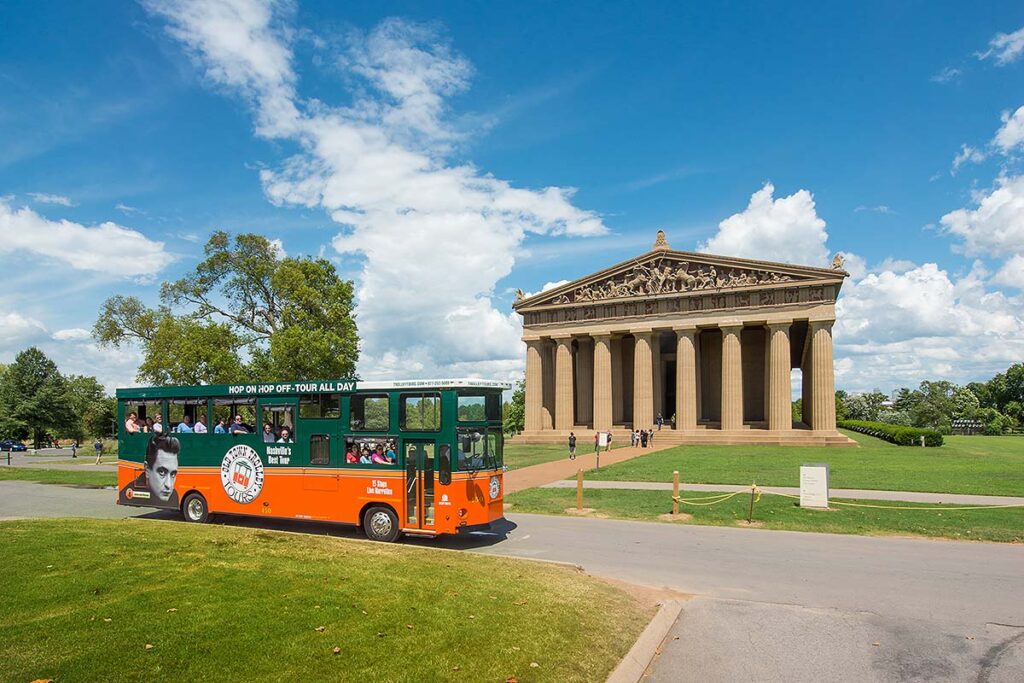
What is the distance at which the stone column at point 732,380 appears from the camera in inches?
2117

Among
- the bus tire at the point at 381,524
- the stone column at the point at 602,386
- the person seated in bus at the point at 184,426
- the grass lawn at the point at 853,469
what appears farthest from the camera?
the stone column at the point at 602,386

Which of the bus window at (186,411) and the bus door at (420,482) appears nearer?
the bus door at (420,482)

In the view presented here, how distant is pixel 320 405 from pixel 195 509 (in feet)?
16.4

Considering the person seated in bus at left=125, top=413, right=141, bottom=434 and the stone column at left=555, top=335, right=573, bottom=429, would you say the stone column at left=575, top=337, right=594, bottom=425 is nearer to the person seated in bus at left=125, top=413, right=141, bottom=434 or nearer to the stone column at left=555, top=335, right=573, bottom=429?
the stone column at left=555, top=335, right=573, bottom=429

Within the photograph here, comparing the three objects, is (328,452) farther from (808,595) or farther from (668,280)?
(668,280)

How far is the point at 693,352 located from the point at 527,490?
35.6 metres

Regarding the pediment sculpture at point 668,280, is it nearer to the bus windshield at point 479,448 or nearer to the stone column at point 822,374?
the stone column at point 822,374

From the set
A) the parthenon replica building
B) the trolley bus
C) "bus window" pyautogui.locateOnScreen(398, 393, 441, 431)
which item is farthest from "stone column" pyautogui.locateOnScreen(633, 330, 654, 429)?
"bus window" pyautogui.locateOnScreen(398, 393, 441, 431)

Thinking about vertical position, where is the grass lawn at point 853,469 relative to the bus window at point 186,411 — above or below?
below

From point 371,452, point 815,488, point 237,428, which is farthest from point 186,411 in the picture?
point 815,488

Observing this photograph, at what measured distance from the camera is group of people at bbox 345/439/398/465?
45.6 feet

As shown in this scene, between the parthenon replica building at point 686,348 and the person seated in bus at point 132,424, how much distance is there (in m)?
43.4

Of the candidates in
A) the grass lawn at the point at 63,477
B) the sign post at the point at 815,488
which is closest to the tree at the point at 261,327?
the grass lawn at the point at 63,477

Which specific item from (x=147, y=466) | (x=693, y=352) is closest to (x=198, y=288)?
(x=147, y=466)
